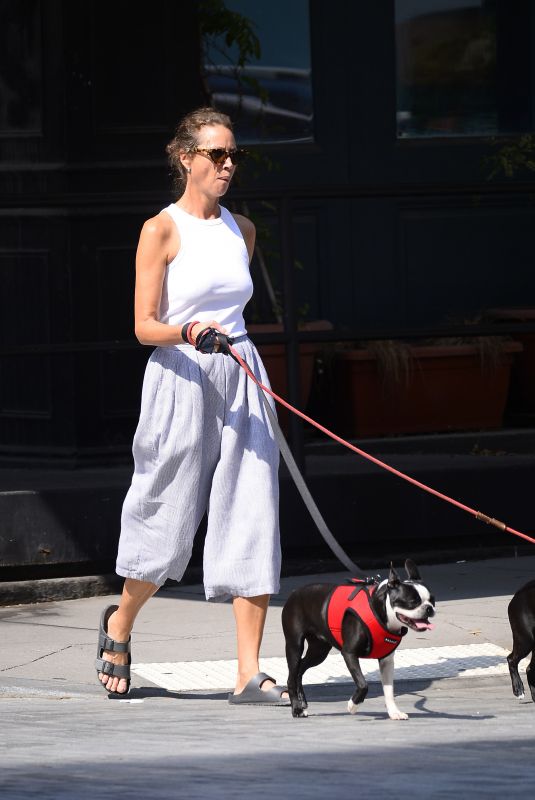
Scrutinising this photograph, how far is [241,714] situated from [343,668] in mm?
900

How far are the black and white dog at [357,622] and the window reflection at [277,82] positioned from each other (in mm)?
5761

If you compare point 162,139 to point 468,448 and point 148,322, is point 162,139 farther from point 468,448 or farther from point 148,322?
point 148,322

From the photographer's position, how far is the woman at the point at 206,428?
5.43m

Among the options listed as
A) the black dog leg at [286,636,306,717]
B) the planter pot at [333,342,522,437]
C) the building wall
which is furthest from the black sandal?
the planter pot at [333,342,522,437]

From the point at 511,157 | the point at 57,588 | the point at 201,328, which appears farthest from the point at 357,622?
the point at 511,157

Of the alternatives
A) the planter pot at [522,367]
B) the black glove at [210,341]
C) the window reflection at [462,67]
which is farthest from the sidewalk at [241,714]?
the window reflection at [462,67]

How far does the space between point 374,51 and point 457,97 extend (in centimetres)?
67

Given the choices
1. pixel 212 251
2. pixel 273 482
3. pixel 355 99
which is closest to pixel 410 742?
pixel 273 482

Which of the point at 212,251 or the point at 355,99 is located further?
the point at 355,99

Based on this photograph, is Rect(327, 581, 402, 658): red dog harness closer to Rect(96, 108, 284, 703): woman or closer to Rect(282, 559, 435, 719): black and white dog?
Rect(282, 559, 435, 719): black and white dog

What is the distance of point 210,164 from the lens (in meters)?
5.43

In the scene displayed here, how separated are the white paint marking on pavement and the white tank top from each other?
130 centimetres

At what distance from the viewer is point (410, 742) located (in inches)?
174

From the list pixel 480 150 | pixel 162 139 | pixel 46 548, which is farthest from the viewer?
pixel 480 150
